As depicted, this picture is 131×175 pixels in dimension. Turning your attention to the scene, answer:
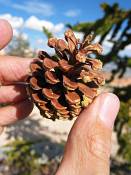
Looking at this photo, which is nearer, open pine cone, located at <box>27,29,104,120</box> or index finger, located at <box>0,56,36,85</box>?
open pine cone, located at <box>27,29,104,120</box>

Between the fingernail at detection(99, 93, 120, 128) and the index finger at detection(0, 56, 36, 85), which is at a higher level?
the fingernail at detection(99, 93, 120, 128)

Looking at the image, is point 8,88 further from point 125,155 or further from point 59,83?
point 125,155

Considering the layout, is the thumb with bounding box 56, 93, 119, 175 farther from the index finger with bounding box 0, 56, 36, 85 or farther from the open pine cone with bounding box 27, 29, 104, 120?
the index finger with bounding box 0, 56, 36, 85

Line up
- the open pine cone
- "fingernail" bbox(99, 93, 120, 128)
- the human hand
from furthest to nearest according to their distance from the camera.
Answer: the human hand
"fingernail" bbox(99, 93, 120, 128)
the open pine cone

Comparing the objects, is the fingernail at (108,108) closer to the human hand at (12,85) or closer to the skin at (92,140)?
the skin at (92,140)

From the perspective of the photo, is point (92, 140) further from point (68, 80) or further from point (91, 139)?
point (68, 80)

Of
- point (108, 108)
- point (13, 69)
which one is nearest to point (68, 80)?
point (108, 108)

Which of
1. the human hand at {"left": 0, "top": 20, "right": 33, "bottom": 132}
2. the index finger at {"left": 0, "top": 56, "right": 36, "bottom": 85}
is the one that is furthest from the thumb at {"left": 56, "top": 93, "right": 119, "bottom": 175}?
the index finger at {"left": 0, "top": 56, "right": 36, "bottom": 85}

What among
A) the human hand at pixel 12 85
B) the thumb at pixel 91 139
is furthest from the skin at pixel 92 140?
the human hand at pixel 12 85

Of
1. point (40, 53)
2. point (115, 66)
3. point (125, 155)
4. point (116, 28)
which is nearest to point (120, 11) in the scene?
point (116, 28)
